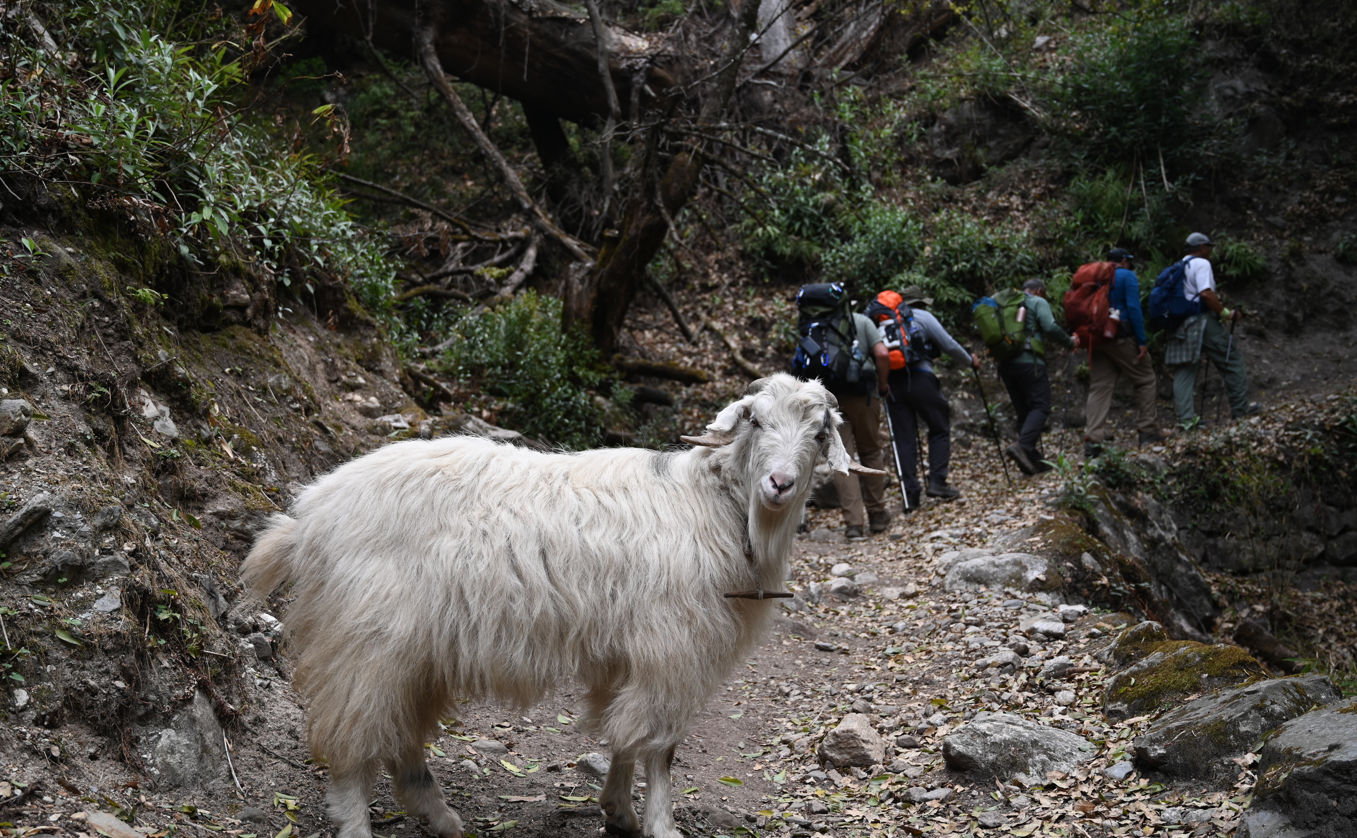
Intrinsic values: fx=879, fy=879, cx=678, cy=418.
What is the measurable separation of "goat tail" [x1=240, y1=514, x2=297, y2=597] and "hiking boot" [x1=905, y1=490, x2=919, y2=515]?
780 centimetres

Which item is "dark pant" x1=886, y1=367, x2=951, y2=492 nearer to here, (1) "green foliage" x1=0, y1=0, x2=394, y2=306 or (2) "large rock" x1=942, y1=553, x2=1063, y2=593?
(2) "large rock" x1=942, y1=553, x2=1063, y2=593

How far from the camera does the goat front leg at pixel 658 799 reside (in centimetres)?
383

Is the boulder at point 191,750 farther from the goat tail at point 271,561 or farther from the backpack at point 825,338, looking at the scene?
the backpack at point 825,338

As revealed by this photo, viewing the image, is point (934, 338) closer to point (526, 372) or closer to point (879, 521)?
point (879, 521)

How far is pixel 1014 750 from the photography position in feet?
Result: 14.9

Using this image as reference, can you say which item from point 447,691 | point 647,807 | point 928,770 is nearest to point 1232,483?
point 928,770

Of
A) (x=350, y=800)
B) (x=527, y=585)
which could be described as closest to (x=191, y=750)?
(x=350, y=800)

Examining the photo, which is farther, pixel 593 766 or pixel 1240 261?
pixel 1240 261

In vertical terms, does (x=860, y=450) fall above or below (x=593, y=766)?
Result: above

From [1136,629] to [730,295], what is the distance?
10.7 m

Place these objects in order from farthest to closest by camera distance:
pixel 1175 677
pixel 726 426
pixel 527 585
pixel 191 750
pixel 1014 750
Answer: pixel 1175 677
pixel 1014 750
pixel 726 426
pixel 527 585
pixel 191 750

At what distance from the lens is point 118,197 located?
192 inches

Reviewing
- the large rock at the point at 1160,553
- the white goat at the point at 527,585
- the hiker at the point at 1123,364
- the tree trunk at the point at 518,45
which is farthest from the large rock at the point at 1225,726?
the tree trunk at the point at 518,45

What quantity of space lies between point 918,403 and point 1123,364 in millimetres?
3047
